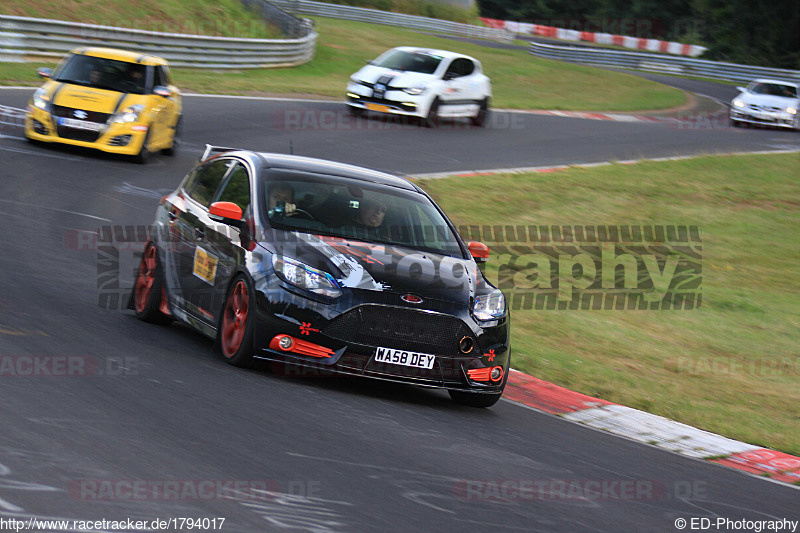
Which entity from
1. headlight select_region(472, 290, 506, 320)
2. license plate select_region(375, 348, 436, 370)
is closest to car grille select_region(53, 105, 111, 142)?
headlight select_region(472, 290, 506, 320)

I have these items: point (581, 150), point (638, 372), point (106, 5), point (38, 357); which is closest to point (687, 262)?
point (638, 372)

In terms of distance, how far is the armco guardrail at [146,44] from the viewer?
25344 mm

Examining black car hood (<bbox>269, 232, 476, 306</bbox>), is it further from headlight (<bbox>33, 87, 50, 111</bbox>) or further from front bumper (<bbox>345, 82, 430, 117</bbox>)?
front bumper (<bbox>345, 82, 430, 117</bbox>)

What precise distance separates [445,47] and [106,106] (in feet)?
110

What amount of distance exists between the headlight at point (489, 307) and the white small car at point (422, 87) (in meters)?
16.7

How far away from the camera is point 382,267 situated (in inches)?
298

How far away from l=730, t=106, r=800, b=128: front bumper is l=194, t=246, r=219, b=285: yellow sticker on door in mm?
26799

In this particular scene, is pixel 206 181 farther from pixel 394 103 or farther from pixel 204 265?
pixel 394 103

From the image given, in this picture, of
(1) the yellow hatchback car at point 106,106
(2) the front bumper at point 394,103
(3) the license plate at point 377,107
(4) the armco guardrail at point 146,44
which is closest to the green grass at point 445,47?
(4) the armco guardrail at point 146,44

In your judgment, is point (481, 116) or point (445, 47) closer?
point (481, 116)

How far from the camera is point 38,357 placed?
7.10 meters

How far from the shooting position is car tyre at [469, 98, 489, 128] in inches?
1032

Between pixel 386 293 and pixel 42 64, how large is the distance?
66.4 feet

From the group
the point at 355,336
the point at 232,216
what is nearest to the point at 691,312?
the point at 355,336
